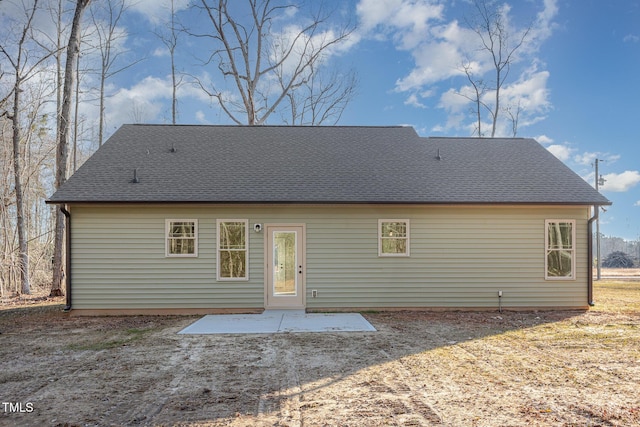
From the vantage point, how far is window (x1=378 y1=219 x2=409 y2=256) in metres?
9.30

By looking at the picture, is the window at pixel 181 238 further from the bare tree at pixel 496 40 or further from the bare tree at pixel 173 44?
the bare tree at pixel 496 40

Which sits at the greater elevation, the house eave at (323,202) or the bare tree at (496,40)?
the bare tree at (496,40)

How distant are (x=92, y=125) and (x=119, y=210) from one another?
1083 cm

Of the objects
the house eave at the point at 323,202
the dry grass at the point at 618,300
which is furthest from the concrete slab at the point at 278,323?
the dry grass at the point at 618,300

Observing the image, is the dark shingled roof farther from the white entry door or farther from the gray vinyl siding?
the white entry door

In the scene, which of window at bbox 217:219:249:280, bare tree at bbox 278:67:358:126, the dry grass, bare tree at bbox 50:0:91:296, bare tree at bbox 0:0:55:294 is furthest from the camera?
bare tree at bbox 278:67:358:126

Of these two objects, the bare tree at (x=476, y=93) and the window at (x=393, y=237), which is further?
the bare tree at (x=476, y=93)

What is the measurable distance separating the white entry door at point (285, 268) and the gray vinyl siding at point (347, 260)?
0.58 feet

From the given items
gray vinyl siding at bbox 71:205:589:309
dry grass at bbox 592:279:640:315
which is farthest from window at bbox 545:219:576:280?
Result: dry grass at bbox 592:279:640:315

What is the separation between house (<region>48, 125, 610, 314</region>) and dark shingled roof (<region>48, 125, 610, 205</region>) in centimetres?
6

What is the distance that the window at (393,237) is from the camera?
9297mm

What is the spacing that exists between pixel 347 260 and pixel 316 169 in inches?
103

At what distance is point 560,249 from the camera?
9422mm

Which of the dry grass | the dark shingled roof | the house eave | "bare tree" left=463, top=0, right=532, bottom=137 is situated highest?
"bare tree" left=463, top=0, right=532, bottom=137
